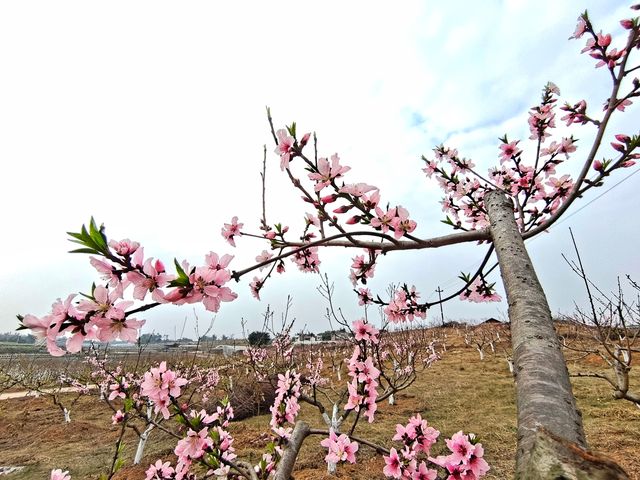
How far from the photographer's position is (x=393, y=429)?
7.86m

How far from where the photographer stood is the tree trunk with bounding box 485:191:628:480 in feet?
1.83

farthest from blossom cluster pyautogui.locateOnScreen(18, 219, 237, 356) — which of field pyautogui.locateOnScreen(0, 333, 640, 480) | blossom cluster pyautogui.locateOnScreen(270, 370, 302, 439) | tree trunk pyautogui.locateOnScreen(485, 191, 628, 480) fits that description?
field pyautogui.locateOnScreen(0, 333, 640, 480)

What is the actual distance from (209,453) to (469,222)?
120 inches

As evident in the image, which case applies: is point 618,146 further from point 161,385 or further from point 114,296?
point 161,385

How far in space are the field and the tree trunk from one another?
5.69 meters

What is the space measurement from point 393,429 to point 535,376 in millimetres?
8239

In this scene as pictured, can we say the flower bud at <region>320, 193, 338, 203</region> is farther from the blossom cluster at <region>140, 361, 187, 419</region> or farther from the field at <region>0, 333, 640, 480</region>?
the field at <region>0, 333, 640, 480</region>

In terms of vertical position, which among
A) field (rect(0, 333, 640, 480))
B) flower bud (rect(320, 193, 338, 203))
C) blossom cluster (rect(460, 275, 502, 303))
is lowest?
field (rect(0, 333, 640, 480))

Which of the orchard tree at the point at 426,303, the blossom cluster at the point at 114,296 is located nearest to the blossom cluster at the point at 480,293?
the orchard tree at the point at 426,303

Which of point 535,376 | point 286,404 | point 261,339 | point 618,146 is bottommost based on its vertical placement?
point 286,404

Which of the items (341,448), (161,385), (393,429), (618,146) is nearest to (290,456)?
(341,448)

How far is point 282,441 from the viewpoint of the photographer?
11.2 ft

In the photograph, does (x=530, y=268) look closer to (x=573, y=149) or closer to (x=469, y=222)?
(x=469, y=222)

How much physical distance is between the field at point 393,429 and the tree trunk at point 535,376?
18.7 ft
